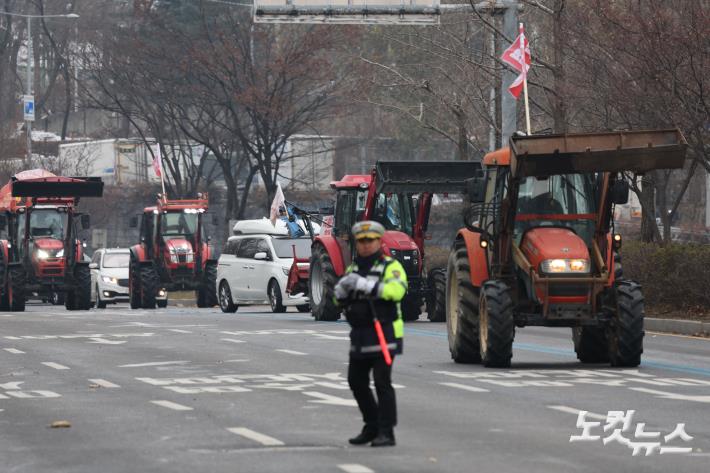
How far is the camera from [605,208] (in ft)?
65.3

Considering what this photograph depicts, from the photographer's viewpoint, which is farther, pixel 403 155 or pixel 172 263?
pixel 403 155

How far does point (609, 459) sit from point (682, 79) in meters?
16.3

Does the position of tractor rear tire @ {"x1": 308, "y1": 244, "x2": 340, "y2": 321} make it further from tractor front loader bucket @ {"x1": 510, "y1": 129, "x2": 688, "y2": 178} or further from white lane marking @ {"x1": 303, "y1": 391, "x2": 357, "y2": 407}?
white lane marking @ {"x1": 303, "y1": 391, "x2": 357, "y2": 407}

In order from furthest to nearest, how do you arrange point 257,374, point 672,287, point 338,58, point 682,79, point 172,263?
1. point 338,58
2. point 172,263
3. point 672,287
4. point 682,79
5. point 257,374

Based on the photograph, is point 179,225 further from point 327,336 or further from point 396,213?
point 327,336

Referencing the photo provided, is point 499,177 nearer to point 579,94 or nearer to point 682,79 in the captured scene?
point 682,79

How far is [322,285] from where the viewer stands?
105 ft

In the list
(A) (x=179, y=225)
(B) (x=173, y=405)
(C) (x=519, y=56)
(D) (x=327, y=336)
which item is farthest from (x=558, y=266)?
(A) (x=179, y=225)

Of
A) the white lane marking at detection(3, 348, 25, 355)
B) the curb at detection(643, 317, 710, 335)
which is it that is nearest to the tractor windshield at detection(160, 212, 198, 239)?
the curb at detection(643, 317, 710, 335)

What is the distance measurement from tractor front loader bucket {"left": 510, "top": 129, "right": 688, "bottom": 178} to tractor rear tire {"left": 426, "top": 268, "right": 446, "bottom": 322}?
10.7 meters

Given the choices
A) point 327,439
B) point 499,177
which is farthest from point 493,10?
point 327,439

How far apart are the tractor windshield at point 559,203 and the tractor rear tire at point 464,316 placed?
0.82 metres

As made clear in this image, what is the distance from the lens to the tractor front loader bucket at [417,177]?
29219 millimetres

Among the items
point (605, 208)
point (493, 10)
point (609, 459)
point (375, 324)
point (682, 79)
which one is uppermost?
point (493, 10)
